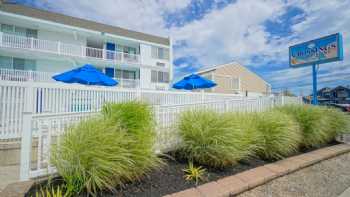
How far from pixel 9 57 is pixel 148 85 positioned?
12.1 meters

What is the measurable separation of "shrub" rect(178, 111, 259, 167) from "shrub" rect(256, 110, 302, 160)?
0.38 m

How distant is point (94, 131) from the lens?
242 cm

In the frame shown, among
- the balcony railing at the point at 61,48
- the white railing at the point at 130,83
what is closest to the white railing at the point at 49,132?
the balcony railing at the point at 61,48

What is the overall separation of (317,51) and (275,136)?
7.87 meters

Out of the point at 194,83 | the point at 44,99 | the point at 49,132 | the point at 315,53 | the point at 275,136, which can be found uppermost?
the point at 315,53

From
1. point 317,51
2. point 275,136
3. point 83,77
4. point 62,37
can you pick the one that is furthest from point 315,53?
point 62,37

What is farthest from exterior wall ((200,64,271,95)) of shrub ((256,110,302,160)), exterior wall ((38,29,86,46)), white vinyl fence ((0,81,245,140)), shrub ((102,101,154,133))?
shrub ((102,101,154,133))

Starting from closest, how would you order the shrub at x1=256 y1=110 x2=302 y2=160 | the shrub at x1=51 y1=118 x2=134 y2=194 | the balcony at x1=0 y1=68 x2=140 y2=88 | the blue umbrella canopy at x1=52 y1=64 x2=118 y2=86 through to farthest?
the shrub at x1=51 y1=118 x2=134 y2=194 → the shrub at x1=256 y1=110 x2=302 y2=160 → the blue umbrella canopy at x1=52 y1=64 x2=118 y2=86 → the balcony at x1=0 y1=68 x2=140 y2=88

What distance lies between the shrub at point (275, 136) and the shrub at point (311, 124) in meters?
1.04

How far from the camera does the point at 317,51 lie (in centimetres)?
899

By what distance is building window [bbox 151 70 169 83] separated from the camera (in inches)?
819

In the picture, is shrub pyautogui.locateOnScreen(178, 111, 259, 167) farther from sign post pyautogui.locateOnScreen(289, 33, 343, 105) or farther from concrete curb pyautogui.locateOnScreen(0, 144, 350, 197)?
sign post pyautogui.locateOnScreen(289, 33, 343, 105)

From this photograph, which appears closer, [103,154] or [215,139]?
[103,154]

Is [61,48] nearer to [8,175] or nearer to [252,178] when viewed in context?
[8,175]
